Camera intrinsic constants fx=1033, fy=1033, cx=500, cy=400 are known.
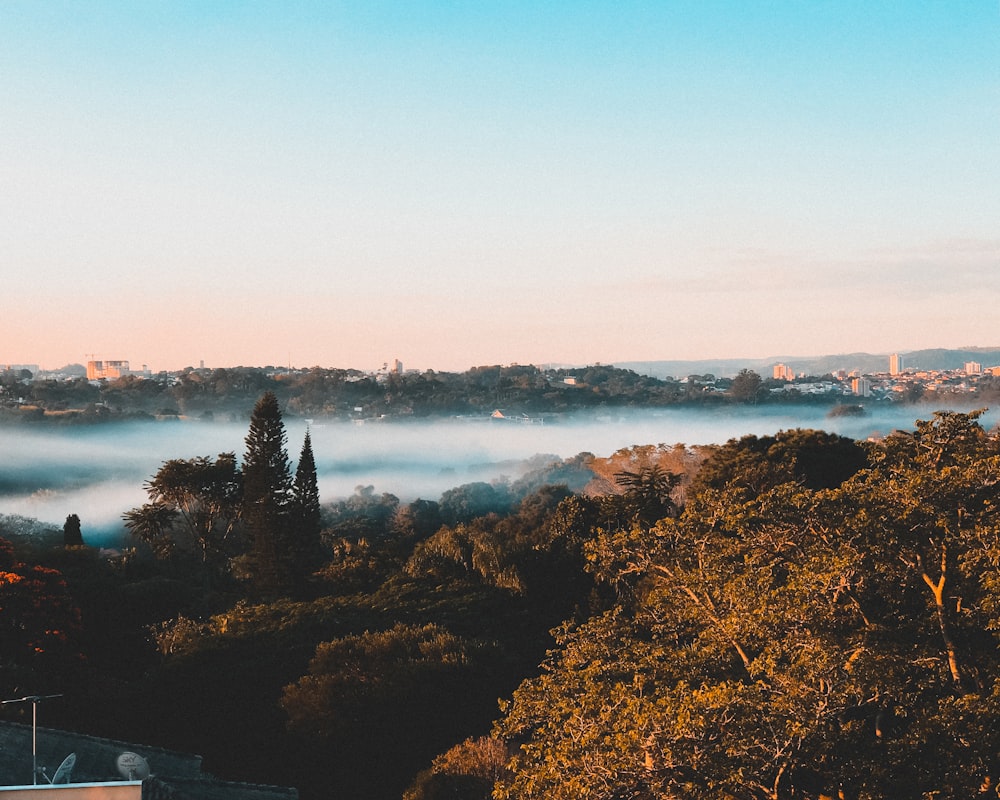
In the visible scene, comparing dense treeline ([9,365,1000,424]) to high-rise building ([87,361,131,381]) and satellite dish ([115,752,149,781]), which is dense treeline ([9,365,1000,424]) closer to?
high-rise building ([87,361,131,381])

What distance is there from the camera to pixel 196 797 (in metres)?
11.9

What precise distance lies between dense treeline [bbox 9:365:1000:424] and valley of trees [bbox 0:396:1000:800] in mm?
64913

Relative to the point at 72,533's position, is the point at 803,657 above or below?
above

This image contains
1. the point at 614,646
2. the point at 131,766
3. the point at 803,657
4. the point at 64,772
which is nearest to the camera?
the point at 803,657

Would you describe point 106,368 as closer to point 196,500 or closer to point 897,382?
point 897,382

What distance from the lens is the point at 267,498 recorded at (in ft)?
109

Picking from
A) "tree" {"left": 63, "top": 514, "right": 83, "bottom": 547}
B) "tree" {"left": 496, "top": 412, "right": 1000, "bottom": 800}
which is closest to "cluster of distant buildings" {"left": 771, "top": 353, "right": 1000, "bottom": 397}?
"tree" {"left": 63, "top": 514, "right": 83, "bottom": 547}

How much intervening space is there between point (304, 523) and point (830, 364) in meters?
123

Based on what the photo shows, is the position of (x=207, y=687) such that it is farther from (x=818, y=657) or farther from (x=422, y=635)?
(x=818, y=657)

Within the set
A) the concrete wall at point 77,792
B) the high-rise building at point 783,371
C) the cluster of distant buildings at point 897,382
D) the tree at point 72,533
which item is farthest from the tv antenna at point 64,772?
the high-rise building at point 783,371

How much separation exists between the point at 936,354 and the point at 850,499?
126125 millimetres

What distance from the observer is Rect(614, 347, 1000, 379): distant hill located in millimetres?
123438

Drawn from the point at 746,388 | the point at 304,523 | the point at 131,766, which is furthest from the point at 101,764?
the point at 746,388

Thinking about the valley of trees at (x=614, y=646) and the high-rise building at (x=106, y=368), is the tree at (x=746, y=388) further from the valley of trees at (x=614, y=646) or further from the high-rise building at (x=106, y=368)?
the high-rise building at (x=106, y=368)
